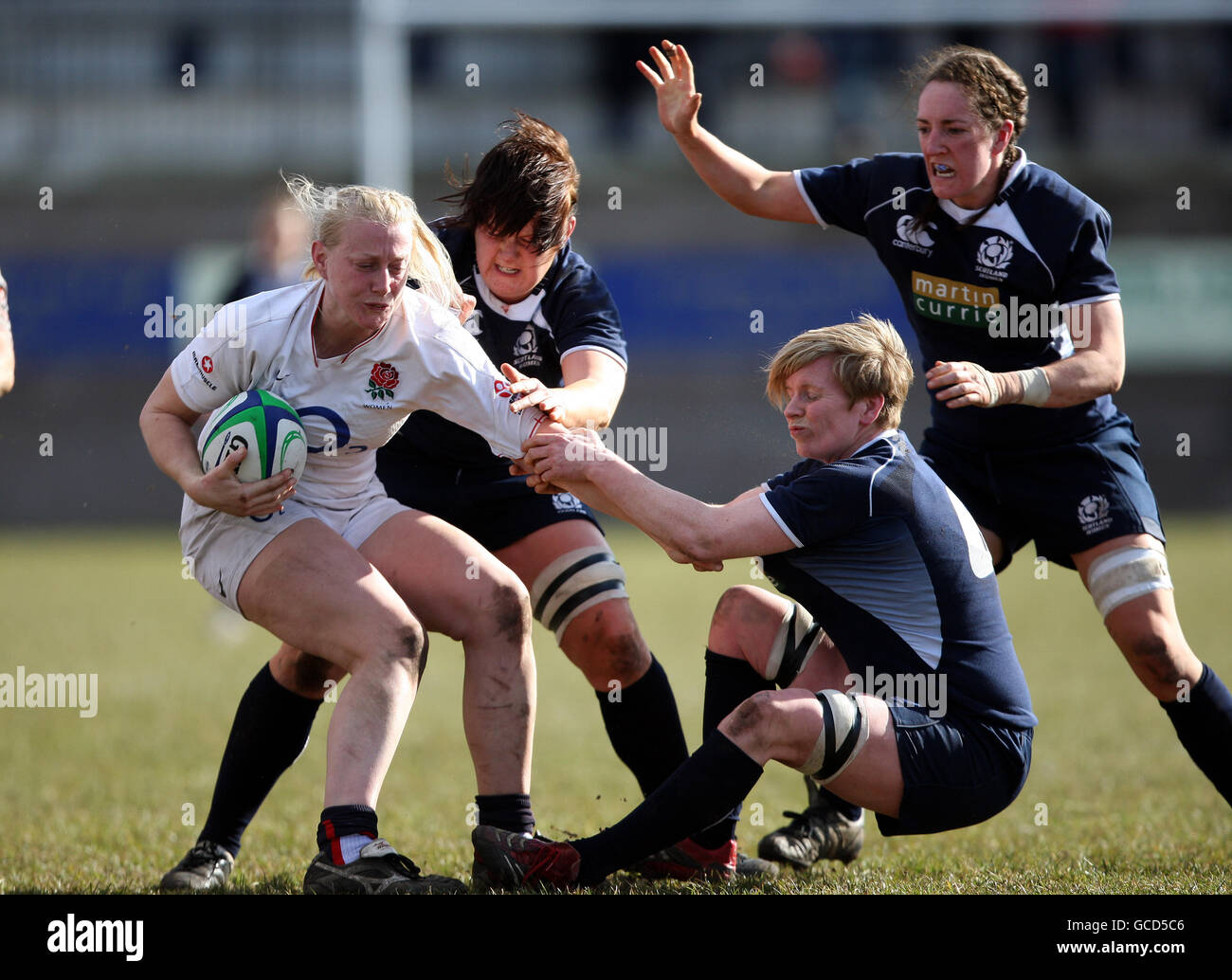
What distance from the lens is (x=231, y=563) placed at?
3.27 m

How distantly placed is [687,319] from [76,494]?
826 cm

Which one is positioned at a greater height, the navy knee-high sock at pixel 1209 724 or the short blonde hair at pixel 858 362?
the short blonde hair at pixel 858 362

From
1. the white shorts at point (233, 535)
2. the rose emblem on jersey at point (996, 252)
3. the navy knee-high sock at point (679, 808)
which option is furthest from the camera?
the rose emblem on jersey at point (996, 252)

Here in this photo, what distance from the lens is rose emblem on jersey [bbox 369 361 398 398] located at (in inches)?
131

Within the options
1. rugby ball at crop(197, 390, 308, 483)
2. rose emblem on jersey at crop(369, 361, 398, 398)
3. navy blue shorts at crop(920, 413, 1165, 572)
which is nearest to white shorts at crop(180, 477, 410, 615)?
rugby ball at crop(197, 390, 308, 483)

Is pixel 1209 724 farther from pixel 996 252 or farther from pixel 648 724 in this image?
pixel 648 724

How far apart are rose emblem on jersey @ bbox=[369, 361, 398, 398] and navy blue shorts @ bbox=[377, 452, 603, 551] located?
0.63 metres

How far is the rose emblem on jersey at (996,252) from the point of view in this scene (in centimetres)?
379

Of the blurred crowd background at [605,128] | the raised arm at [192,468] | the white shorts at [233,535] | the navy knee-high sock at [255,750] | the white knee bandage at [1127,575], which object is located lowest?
the navy knee-high sock at [255,750]

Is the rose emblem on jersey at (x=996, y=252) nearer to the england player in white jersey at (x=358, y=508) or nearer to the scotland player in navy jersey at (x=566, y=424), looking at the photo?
the scotland player in navy jersey at (x=566, y=424)

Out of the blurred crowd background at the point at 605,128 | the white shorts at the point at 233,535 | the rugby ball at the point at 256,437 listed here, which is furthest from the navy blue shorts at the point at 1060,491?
Result: the blurred crowd background at the point at 605,128

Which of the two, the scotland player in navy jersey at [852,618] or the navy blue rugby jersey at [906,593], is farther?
the navy blue rugby jersey at [906,593]

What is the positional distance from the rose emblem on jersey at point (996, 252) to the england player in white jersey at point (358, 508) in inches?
58.3
